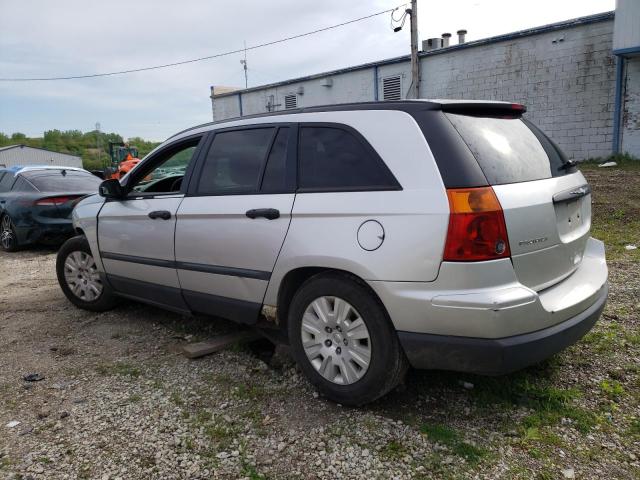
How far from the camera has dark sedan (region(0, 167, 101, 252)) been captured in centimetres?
823

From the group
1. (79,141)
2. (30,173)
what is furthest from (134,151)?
(79,141)

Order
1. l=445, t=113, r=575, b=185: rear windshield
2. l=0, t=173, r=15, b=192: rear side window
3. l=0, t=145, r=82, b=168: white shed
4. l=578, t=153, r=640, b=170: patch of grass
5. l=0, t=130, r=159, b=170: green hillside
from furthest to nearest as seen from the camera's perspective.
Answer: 1. l=0, t=130, r=159, b=170: green hillside
2. l=0, t=145, r=82, b=168: white shed
3. l=578, t=153, r=640, b=170: patch of grass
4. l=0, t=173, r=15, b=192: rear side window
5. l=445, t=113, r=575, b=185: rear windshield

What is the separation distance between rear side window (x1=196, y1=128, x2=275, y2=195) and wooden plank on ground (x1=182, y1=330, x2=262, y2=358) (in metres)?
1.16

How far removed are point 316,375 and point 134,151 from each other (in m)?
20.9

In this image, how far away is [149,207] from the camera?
4.04 metres

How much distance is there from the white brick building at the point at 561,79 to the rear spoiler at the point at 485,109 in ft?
39.2

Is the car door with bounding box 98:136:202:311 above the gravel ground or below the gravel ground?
above

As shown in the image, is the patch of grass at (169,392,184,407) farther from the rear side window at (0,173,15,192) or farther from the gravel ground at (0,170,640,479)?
the rear side window at (0,173,15,192)

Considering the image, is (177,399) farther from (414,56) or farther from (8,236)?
(414,56)

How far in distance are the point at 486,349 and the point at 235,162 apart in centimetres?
210

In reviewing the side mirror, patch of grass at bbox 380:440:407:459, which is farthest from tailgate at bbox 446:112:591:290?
the side mirror

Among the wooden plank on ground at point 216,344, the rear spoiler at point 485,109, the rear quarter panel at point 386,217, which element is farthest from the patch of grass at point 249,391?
the rear spoiler at point 485,109

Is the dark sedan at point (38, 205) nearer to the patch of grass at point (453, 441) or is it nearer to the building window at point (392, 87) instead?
the patch of grass at point (453, 441)

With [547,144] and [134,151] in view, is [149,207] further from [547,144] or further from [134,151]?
[134,151]
